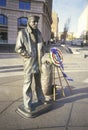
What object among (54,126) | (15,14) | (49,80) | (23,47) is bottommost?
(54,126)

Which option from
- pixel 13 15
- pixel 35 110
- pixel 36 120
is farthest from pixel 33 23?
→ pixel 13 15

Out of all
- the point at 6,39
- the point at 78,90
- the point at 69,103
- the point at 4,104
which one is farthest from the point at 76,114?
the point at 6,39

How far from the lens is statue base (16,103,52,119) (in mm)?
5633

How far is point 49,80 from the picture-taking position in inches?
290

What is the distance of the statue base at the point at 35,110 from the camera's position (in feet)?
18.5

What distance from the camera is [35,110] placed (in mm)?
5871

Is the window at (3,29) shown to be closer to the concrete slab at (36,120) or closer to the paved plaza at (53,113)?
the paved plaza at (53,113)

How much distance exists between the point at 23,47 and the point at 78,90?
11.5 feet

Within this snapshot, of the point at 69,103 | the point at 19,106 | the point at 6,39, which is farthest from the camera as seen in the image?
the point at 6,39

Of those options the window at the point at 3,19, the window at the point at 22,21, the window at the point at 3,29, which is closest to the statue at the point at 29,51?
the window at the point at 3,29

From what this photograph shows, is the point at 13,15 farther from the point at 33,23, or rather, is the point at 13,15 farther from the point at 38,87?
the point at 33,23

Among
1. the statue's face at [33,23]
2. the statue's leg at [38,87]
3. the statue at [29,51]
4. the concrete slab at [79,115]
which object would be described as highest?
the statue's face at [33,23]

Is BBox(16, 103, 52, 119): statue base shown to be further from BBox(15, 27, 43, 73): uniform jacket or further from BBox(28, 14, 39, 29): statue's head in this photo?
BBox(28, 14, 39, 29): statue's head

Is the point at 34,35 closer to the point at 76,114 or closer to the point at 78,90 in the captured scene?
the point at 76,114
